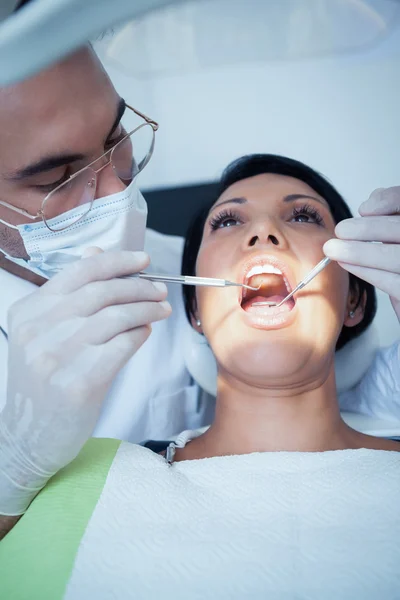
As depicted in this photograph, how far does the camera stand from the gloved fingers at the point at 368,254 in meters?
1.18

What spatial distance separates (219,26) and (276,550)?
4.53 feet

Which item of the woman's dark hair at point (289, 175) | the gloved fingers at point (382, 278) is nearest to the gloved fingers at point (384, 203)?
the gloved fingers at point (382, 278)

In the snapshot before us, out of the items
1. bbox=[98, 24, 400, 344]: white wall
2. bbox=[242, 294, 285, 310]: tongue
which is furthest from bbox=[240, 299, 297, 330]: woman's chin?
bbox=[98, 24, 400, 344]: white wall

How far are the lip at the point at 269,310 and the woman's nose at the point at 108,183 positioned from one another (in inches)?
14.0

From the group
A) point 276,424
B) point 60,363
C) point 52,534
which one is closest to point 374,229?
point 276,424

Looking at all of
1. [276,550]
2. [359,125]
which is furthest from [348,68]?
[276,550]

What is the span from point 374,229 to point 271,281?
32cm

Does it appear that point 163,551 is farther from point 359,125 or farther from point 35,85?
point 359,125

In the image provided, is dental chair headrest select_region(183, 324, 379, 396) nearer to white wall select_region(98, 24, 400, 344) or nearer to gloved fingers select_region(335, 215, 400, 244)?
white wall select_region(98, 24, 400, 344)

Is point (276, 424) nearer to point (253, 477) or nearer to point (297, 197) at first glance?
point (253, 477)

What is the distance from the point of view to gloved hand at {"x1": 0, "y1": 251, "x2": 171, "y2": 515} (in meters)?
1.11

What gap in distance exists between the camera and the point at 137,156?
1677 millimetres

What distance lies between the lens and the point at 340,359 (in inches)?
66.6

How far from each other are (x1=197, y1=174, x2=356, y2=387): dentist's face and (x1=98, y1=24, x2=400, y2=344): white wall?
2.13ft
